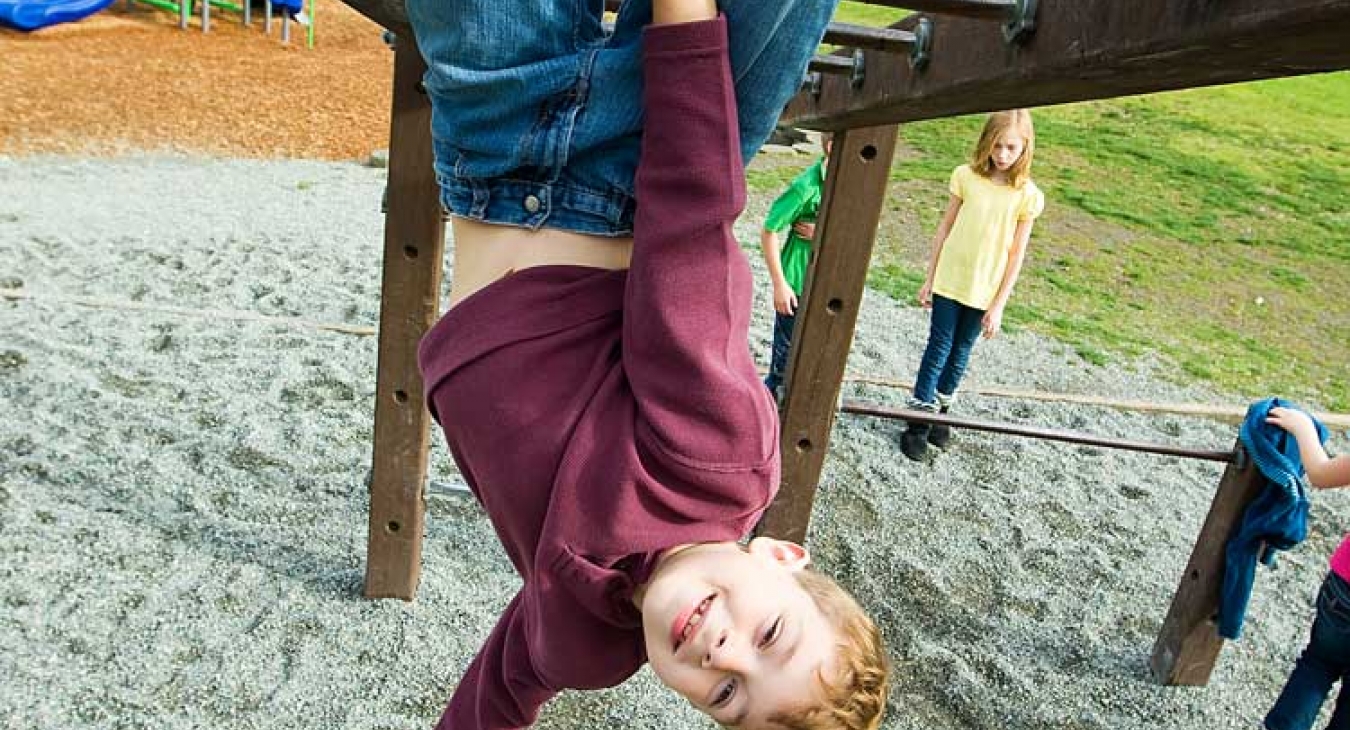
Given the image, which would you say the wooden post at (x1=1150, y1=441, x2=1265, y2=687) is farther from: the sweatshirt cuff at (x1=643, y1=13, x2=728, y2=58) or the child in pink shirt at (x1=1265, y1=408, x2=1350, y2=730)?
the sweatshirt cuff at (x1=643, y1=13, x2=728, y2=58)

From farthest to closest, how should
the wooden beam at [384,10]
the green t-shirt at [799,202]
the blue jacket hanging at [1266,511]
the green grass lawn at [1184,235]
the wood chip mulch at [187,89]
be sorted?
the wood chip mulch at [187,89] < the green grass lawn at [1184,235] < the green t-shirt at [799,202] < the blue jacket hanging at [1266,511] < the wooden beam at [384,10]

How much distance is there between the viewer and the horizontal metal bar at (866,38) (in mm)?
1489

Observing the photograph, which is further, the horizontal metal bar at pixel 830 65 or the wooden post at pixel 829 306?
the wooden post at pixel 829 306

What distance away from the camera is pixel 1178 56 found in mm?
907

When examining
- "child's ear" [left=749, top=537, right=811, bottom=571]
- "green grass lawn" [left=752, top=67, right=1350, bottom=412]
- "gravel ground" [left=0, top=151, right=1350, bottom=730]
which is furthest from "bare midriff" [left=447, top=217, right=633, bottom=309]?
"green grass lawn" [left=752, top=67, right=1350, bottom=412]

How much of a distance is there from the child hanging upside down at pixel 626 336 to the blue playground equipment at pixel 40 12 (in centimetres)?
1199

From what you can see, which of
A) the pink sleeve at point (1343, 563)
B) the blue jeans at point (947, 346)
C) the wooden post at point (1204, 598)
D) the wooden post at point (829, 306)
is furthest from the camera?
the blue jeans at point (947, 346)

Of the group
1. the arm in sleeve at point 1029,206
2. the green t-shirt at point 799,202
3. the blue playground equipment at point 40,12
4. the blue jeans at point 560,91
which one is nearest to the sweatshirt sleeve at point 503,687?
the blue jeans at point 560,91

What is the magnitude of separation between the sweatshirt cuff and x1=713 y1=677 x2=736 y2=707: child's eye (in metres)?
0.74

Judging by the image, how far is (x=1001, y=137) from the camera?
403 centimetres

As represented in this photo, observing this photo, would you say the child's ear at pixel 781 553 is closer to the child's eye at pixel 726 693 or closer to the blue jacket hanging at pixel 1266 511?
the child's eye at pixel 726 693

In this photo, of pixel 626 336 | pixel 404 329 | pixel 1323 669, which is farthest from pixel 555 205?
pixel 1323 669

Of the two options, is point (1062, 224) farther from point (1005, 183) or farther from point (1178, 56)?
point (1178, 56)

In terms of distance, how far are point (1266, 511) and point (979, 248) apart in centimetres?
160
